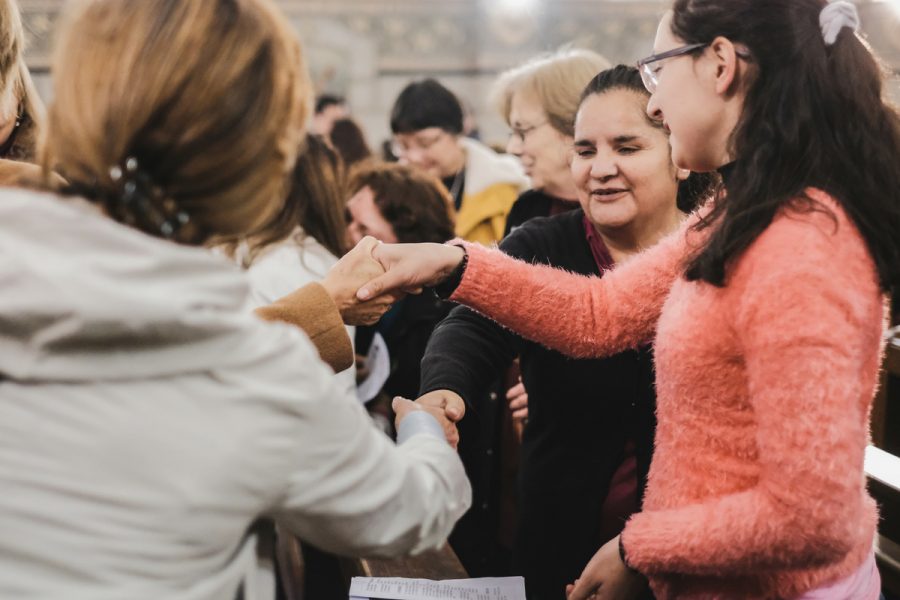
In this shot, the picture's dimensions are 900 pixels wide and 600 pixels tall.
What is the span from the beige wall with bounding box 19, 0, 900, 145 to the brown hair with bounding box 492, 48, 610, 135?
7.12 meters

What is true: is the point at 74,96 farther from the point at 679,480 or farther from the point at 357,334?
the point at 357,334

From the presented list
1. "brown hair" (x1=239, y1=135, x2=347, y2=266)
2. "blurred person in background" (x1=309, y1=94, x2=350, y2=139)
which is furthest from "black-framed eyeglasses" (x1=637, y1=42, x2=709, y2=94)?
"blurred person in background" (x1=309, y1=94, x2=350, y2=139)

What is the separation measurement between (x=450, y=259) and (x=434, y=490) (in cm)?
64

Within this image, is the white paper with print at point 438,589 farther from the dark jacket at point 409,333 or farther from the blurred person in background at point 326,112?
the blurred person in background at point 326,112

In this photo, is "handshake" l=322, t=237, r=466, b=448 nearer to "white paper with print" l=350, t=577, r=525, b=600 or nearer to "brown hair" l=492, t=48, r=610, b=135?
"white paper with print" l=350, t=577, r=525, b=600

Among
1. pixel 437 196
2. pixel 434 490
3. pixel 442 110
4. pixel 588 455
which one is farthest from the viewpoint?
pixel 442 110

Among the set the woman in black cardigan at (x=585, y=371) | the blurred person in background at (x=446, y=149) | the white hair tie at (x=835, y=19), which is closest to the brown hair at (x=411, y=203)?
the blurred person in background at (x=446, y=149)

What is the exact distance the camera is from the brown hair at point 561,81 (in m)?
2.88

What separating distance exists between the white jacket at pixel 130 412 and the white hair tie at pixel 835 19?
0.86 metres

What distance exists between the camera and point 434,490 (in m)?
1.08

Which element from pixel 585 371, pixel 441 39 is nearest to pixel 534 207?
pixel 585 371

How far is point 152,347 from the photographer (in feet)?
2.82

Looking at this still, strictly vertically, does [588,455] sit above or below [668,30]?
below

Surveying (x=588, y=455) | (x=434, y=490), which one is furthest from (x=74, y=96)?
(x=588, y=455)
